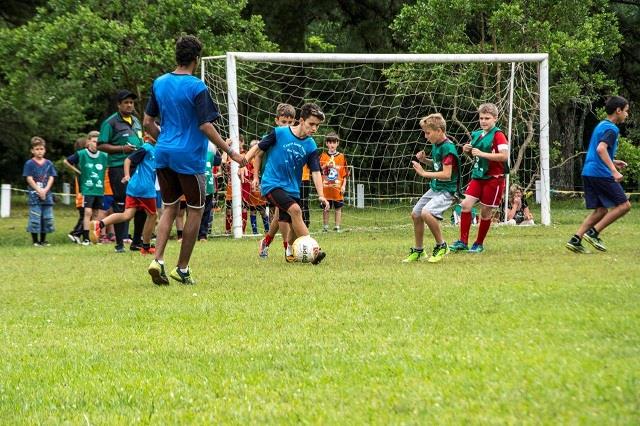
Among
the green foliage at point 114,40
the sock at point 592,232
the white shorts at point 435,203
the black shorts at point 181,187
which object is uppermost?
the green foliage at point 114,40

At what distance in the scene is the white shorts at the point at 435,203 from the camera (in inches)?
454

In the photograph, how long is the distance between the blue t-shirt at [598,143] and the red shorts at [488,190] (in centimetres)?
107

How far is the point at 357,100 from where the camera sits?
78.8 feet

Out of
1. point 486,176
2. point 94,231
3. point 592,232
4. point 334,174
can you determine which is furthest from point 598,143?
point 94,231

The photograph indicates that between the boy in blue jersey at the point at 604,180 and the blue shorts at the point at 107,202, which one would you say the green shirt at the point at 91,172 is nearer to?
the blue shorts at the point at 107,202

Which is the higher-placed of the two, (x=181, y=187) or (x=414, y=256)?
(x=181, y=187)

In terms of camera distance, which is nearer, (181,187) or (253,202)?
(181,187)

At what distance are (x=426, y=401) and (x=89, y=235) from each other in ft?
45.5

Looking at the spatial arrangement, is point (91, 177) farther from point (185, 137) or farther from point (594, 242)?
point (594, 242)

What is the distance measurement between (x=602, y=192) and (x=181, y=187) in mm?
5141

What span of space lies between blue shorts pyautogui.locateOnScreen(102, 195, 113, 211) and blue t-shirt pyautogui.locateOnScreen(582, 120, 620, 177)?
9503mm

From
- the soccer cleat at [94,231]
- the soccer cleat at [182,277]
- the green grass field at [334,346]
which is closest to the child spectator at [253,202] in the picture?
the soccer cleat at [94,231]

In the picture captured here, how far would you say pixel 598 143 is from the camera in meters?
12.0

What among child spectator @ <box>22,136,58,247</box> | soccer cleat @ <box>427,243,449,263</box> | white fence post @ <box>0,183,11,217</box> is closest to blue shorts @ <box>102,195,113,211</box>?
child spectator @ <box>22,136,58,247</box>
